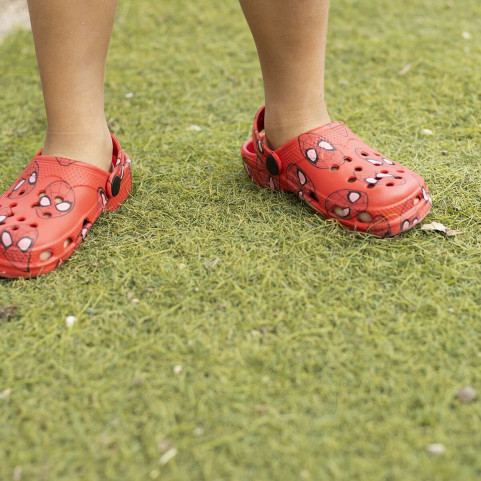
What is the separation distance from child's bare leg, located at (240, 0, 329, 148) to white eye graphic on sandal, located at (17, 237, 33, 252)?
0.60 m

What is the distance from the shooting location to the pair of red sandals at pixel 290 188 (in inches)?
43.6

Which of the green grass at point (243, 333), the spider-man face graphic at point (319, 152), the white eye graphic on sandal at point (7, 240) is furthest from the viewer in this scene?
the spider-man face graphic at point (319, 152)

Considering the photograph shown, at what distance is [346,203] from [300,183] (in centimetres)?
13

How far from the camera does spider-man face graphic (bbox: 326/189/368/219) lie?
3.81 ft

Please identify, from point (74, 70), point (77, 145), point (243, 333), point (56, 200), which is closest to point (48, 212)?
point (56, 200)

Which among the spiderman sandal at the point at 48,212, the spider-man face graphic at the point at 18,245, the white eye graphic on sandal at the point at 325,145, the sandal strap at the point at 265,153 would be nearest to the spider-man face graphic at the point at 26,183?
the spiderman sandal at the point at 48,212

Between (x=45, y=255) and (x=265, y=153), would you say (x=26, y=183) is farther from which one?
(x=265, y=153)

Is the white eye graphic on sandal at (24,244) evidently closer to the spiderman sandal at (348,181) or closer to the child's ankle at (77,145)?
the child's ankle at (77,145)

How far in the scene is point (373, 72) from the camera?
80.2 inches

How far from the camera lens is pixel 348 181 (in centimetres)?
118

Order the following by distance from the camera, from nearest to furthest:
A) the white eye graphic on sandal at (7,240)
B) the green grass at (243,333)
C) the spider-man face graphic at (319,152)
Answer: the green grass at (243,333), the white eye graphic on sandal at (7,240), the spider-man face graphic at (319,152)

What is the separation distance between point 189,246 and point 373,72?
123 centimetres

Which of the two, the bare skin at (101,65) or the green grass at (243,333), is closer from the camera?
the green grass at (243,333)

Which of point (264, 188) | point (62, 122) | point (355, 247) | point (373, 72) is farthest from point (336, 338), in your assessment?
point (373, 72)
